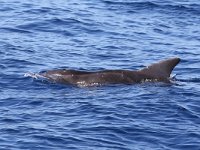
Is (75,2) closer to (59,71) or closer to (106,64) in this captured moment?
(106,64)

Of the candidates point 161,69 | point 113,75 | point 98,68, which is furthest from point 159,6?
point 113,75

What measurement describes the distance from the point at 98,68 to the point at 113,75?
2035mm

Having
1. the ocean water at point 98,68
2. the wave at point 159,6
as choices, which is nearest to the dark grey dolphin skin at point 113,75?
the ocean water at point 98,68

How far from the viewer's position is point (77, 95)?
20.0 meters

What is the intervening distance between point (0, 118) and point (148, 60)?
896 centimetres

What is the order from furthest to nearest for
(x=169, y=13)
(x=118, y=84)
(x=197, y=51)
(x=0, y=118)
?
1. (x=169, y=13)
2. (x=197, y=51)
3. (x=118, y=84)
4. (x=0, y=118)

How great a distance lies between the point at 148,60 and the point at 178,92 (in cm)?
496

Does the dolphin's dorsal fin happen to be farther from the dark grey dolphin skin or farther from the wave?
the wave

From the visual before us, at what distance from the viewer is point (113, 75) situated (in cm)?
2177

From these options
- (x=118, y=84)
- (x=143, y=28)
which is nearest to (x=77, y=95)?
(x=118, y=84)

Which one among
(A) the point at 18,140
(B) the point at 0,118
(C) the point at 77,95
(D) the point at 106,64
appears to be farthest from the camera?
(D) the point at 106,64

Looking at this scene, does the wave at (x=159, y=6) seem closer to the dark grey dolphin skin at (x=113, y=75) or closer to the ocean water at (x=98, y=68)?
the ocean water at (x=98, y=68)

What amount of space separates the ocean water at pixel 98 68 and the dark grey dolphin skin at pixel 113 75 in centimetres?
46

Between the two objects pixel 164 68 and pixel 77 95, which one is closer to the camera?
pixel 77 95
